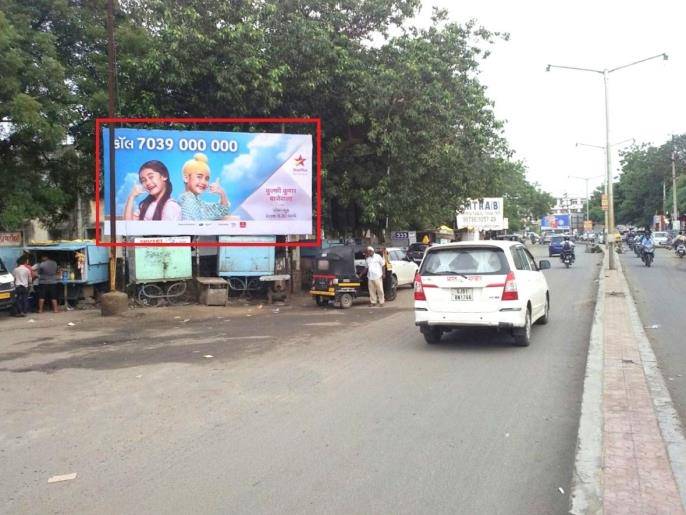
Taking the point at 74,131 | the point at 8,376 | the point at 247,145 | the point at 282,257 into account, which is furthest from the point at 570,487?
the point at 74,131

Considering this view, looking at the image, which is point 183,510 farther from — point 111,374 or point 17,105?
point 17,105

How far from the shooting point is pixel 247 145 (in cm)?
1664

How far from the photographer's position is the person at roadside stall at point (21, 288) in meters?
15.8

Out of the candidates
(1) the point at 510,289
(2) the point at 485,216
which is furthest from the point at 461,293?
(2) the point at 485,216

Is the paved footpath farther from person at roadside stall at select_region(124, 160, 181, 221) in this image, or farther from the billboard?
the billboard

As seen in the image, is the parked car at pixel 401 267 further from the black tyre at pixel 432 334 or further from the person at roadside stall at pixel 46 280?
the black tyre at pixel 432 334

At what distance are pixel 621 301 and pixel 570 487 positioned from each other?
12077 millimetres

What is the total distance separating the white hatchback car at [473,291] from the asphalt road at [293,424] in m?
0.43

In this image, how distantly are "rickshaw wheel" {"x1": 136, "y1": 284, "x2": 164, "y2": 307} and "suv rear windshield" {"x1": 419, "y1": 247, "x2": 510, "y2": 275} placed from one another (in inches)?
375

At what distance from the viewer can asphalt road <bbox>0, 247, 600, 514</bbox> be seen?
430 cm

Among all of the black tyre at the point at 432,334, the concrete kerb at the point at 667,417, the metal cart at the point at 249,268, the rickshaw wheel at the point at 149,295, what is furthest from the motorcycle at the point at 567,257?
the black tyre at the point at 432,334

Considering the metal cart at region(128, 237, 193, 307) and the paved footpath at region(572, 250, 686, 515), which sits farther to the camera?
the metal cart at region(128, 237, 193, 307)

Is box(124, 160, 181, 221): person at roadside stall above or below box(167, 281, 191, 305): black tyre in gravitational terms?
above

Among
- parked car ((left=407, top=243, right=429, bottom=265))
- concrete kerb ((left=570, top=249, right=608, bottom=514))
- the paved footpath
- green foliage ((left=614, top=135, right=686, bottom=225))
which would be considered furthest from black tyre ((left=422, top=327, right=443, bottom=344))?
green foliage ((left=614, top=135, right=686, bottom=225))
